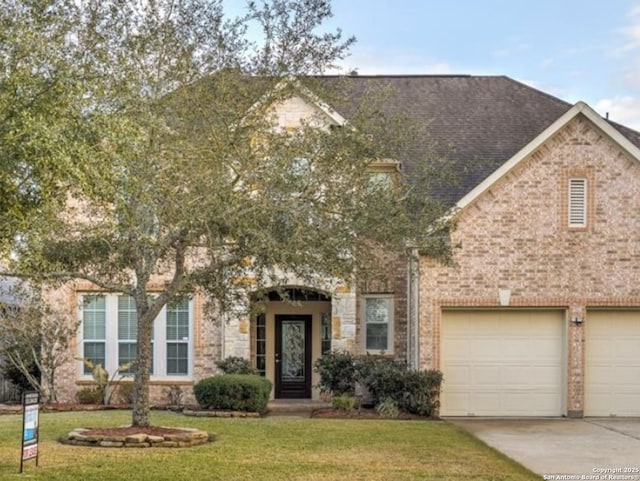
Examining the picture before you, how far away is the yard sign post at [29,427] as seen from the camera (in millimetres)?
11406

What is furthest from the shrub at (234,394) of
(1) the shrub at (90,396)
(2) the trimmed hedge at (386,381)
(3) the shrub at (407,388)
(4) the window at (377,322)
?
(4) the window at (377,322)

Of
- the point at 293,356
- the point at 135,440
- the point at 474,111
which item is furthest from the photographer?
the point at 474,111

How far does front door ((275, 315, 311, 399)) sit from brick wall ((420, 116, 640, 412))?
15.7 feet

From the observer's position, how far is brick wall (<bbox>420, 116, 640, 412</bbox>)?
19812 millimetres

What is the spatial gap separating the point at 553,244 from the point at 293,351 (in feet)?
24.8

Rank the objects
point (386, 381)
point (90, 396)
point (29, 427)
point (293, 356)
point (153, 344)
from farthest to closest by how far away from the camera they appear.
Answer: point (293, 356)
point (153, 344)
point (90, 396)
point (386, 381)
point (29, 427)

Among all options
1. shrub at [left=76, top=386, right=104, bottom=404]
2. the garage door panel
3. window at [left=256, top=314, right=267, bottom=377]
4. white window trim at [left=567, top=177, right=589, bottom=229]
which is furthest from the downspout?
shrub at [left=76, top=386, right=104, bottom=404]

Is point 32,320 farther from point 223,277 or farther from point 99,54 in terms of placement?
point 99,54

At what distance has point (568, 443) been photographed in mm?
15336

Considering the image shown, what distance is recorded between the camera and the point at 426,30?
16.9 metres

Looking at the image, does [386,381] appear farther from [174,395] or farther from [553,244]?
[174,395]

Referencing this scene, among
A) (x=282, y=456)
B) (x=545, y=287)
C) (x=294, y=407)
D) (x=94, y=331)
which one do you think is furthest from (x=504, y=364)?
(x=94, y=331)

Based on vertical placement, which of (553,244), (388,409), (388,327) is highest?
(553,244)

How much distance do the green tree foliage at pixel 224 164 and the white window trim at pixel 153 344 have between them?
732 cm
